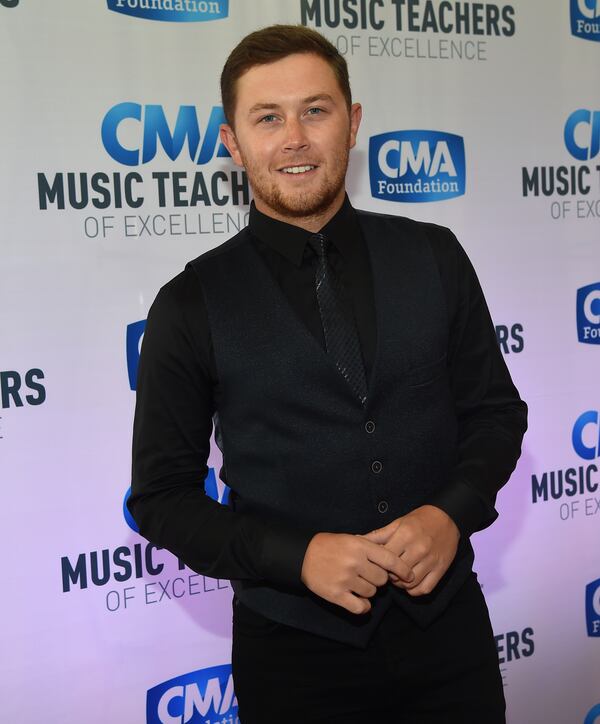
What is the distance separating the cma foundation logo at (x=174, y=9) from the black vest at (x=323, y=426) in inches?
36.4

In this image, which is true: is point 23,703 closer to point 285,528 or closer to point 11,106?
point 285,528

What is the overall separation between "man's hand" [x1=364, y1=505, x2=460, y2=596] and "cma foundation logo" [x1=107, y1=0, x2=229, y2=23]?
1.39 meters

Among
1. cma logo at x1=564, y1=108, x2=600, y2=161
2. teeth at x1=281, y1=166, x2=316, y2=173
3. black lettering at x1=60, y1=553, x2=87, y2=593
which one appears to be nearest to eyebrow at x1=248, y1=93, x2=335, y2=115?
teeth at x1=281, y1=166, x2=316, y2=173

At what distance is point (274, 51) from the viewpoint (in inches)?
57.2

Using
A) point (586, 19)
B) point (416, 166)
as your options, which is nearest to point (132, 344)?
point (416, 166)

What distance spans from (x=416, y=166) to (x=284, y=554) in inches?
56.1

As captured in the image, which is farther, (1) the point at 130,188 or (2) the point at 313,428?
(1) the point at 130,188

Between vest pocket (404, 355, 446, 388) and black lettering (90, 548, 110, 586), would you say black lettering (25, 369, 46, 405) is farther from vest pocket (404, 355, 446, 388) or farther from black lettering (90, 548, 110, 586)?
vest pocket (404, 355, 446, 388)

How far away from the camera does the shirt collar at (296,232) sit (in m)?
1.48

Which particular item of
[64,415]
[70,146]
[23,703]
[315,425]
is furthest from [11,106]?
[23,703]

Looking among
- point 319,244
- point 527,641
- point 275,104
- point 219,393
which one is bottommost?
point 527,641

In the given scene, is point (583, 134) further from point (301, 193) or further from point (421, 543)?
point (421, 543)

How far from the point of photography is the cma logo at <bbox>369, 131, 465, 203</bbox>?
2.35 metres

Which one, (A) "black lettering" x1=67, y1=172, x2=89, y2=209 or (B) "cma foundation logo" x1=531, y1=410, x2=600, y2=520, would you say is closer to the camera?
(A) "black lettering" x1=67, y1=172, x2=89, y2=209
